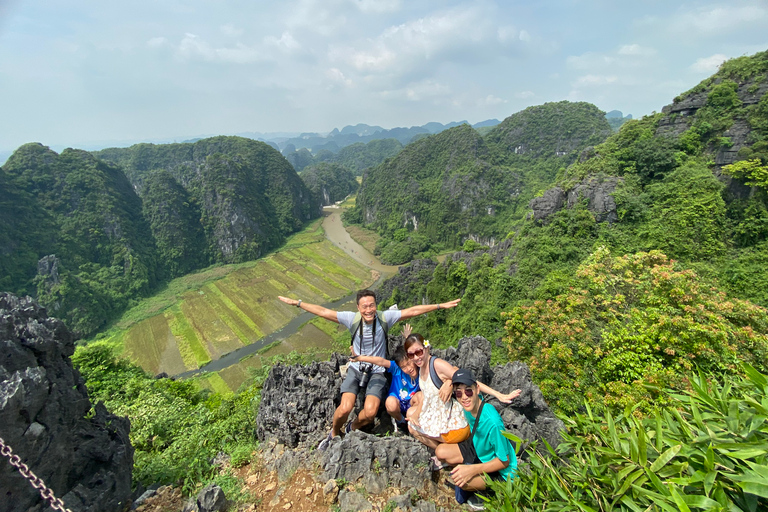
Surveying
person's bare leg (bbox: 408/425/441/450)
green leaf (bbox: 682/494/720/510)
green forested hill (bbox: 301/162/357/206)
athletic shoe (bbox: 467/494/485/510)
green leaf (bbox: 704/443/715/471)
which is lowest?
athletic shoe (bbox: 467/494/485/510)

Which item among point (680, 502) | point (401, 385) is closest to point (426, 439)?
point (401, 385)

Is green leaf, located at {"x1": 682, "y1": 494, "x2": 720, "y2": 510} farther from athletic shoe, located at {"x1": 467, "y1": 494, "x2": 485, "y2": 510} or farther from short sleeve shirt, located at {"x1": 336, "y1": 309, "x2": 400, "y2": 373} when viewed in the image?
short sleeve shirt, located at {"x1": 336, "y1": 309, "x2": 400, "y2": 373}

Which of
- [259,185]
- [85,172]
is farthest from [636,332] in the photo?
[259,185]

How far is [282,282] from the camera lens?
5106 centimetres

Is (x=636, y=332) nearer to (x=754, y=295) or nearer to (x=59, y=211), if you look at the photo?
(x=754, y=295)

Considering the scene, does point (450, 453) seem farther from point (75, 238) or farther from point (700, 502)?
point (75, 238)

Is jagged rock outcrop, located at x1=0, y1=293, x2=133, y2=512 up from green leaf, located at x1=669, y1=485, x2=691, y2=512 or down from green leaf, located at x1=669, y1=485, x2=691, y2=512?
down

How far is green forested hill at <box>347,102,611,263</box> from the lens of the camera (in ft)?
209

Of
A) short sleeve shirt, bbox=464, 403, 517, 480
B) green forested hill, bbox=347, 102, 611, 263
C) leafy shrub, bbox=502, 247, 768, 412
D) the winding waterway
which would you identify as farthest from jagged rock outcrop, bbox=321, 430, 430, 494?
green forested hill, bbox=347, 102, 611, 263

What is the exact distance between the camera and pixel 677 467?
1.98 meters

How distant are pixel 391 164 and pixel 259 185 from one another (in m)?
40.2

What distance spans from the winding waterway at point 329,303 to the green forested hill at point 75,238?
76.8 ft

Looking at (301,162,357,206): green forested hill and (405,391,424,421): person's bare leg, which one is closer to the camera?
(405,391,424,421): person's bare leg

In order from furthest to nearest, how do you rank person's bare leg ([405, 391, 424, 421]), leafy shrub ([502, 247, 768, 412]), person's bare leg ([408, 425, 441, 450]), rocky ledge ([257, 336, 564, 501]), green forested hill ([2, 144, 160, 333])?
1. green forested hill ([2, 144, 160, 333])
2. leafy shrub ([502, 247, 768, 412])
3. rocky ledge ([257, 336, 564, 501])
4. person's bare leg ([405, 391, 424, 421])
5. person's bare leg ([408, 425, 441, 450])
